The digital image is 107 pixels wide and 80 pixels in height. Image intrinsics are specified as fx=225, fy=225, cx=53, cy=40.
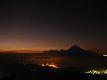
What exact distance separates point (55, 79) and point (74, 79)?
8699 mm

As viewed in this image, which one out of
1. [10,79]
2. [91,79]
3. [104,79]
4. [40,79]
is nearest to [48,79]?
[40,79]

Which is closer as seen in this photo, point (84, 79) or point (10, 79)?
point (10, 79)

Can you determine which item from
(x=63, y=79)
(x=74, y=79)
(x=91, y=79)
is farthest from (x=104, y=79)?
(x=63, y=79)

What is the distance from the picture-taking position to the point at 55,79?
58469 millimetres

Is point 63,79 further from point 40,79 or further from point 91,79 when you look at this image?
point 91,79

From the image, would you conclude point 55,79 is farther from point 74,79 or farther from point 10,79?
point 10,79

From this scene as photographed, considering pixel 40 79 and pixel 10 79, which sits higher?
pixel 10 79

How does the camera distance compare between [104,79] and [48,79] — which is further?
[104,79]

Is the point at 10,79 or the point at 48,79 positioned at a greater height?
the point at 10,79

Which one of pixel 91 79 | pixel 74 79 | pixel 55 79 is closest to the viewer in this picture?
pixel 55 79

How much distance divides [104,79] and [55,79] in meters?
24.2

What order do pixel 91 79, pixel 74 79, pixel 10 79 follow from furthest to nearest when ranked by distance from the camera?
pixel 91 79 → pixel 74 79 → pixel 10 79

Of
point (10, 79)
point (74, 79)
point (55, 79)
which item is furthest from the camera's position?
point (74, 79)

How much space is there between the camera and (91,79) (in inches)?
2891
